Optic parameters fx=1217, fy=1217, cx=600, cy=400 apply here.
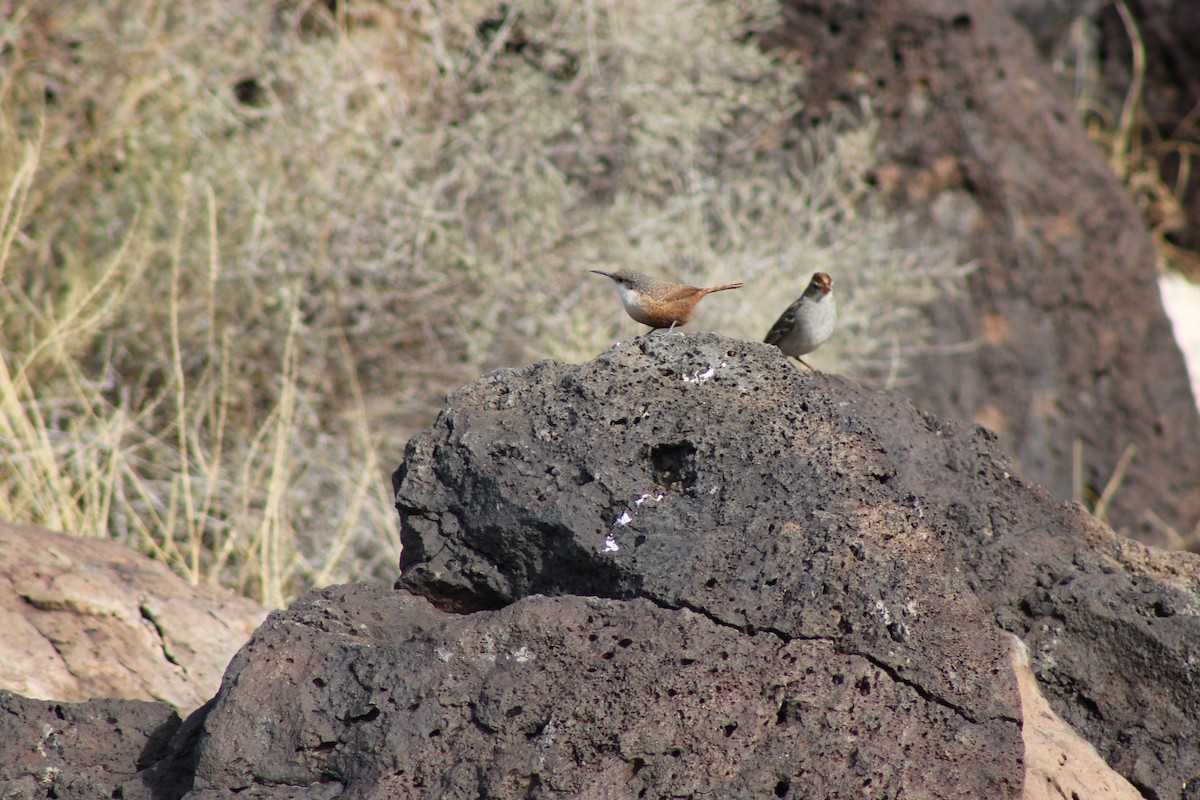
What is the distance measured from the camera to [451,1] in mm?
6281

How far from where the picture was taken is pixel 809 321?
4418mm

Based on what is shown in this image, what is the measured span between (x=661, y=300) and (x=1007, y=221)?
13.0ft

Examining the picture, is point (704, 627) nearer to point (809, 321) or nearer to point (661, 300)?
point (661, 300)

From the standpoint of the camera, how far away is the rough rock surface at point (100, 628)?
307 cm

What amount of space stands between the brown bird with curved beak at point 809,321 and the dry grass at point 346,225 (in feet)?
4.71

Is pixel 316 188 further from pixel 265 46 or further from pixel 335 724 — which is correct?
pixel 335 724

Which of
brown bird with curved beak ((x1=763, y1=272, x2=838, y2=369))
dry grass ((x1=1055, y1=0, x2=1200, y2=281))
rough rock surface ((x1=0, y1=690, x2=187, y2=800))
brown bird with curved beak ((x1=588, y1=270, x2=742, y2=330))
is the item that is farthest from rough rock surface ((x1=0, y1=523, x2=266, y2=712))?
dry grass ((x1=1055, y1=0, x2=1200, y2=281))

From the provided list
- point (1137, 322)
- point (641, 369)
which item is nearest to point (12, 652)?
point (641, 369)

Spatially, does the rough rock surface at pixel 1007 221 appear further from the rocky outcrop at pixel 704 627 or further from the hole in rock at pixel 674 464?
the hole in rock at pixel 674 464

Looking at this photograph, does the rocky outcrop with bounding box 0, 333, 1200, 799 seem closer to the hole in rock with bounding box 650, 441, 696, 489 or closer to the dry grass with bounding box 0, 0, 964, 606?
the hole in rock with bounding box 650, 441, 696, 489

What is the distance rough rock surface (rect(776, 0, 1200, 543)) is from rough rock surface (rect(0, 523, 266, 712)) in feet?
15.5

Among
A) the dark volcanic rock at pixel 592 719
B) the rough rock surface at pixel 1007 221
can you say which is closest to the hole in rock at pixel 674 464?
the dark volcanic rock at pixel 592 719

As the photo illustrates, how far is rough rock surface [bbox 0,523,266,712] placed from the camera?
10.1ft

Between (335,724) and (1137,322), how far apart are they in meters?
6.32
